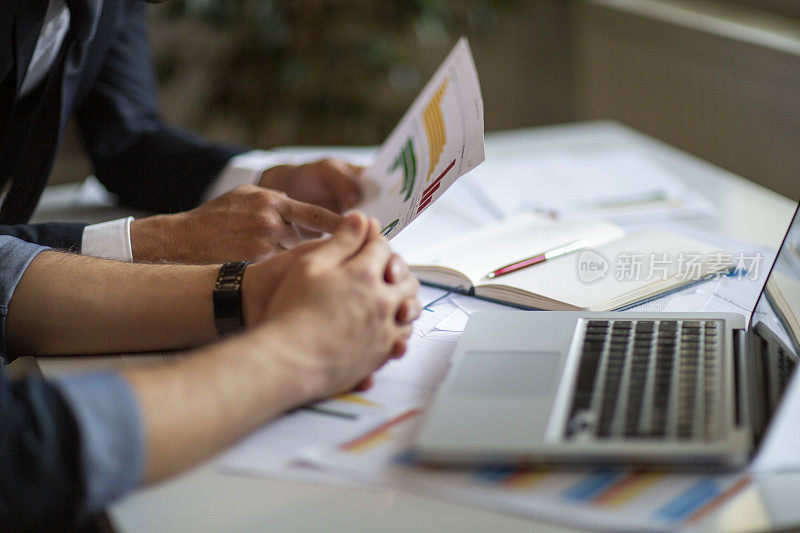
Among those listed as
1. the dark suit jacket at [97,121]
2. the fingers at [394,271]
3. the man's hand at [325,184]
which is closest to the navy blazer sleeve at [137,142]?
the dark suit jacket at [97,121]

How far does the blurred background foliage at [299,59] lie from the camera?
2.62m

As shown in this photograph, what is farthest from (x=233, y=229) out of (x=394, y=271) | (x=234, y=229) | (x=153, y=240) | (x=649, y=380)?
(x=649, y=380)

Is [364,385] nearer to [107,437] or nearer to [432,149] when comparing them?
[107,437]

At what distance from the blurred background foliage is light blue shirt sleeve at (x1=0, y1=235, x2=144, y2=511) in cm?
207

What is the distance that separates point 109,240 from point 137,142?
0.42 metres

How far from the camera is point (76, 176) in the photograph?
9.72ft

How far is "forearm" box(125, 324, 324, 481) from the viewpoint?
574 millimetres

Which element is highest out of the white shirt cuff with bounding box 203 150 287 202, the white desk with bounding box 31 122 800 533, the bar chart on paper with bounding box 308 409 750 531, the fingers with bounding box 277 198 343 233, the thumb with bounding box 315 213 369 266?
the thumb with bounding box 315 213 369 266

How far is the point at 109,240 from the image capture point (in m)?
0.97

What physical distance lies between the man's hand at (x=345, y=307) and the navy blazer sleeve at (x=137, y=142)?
60 cm

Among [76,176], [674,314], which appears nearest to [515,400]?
[674,314]

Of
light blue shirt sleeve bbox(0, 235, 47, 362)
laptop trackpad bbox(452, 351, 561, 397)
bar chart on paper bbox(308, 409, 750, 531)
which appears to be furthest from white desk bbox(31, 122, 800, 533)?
light blue shirt sleeve bbox(0, 235, 47, 362)

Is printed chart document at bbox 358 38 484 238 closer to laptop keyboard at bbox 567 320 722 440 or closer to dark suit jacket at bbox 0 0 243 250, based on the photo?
laptop keyboard at bbox 567 320 722 440

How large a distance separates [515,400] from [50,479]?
0.34 m
